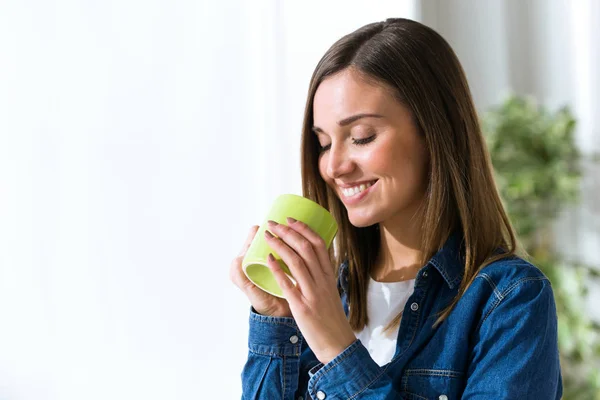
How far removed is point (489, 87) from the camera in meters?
3.08

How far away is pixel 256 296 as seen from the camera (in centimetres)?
121

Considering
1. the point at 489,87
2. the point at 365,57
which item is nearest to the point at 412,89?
the point at 365,57

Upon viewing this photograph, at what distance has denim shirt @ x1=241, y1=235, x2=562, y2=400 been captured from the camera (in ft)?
3.35

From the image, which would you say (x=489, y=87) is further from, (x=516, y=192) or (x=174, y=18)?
(x=174, y=18)

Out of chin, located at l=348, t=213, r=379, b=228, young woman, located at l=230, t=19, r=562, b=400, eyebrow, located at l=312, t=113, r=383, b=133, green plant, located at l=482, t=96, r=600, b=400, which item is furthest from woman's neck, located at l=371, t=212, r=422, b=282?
green plant, located at l=482, t=96, r=600, b=400

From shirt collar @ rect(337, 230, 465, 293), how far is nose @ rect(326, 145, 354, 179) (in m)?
0.20

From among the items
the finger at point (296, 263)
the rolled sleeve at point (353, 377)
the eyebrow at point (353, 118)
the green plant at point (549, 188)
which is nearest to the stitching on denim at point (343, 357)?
the rolled sleeve at point (353, 377)

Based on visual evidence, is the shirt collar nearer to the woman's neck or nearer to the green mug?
the woman's neck

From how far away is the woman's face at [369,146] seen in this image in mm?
1116

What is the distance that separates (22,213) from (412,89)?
778mm

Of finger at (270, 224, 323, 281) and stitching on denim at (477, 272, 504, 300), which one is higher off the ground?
finger at (270, 224, 323, 281)

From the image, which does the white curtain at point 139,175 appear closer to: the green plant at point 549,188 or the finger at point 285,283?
the finger at point 285,283

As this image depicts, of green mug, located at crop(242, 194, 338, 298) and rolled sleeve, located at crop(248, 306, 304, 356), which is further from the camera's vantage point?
rolled sleeve, located at crop(248, 306, 304, 356)

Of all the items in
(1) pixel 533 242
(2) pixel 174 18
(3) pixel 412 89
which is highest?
(2) pixel 174 18
